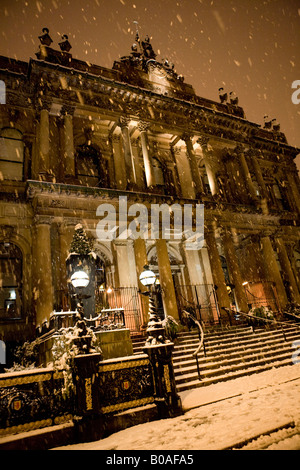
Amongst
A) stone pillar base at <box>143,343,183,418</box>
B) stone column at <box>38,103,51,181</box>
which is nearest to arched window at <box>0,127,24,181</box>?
stone column at <box>38,103,51,181</box>

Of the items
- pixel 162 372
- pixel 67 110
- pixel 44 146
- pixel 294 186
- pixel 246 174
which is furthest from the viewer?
pixel 294 186

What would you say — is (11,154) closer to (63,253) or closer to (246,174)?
(63,253)

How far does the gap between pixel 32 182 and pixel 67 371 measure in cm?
858

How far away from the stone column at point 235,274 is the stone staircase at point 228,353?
1877mm

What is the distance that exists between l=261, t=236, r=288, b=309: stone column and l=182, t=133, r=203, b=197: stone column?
5750 mm

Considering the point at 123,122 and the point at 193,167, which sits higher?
the point at 123,122

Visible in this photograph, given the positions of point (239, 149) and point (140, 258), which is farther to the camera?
point (239, 149)

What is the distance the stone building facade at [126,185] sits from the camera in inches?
480

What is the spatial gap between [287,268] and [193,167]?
9670mm

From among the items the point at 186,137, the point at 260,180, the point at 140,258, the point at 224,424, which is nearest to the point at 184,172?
the point at 186,137

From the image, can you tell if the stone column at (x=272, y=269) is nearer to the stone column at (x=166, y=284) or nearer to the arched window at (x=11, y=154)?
the stone column at (x=166, y=284)

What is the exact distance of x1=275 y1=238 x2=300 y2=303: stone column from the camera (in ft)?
60.7

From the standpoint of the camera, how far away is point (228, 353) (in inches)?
416

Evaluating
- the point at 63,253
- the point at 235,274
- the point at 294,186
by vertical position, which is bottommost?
the point at 235,274
